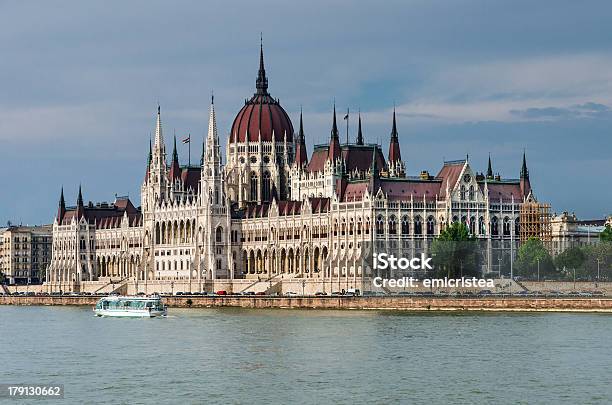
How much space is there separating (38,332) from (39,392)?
4576 cm

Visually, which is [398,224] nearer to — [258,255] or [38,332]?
[258,255]

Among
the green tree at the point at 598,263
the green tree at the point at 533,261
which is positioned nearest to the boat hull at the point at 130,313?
the green tree at the point at 533,261

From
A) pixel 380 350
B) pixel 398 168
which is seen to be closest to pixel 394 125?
pixel 398 168

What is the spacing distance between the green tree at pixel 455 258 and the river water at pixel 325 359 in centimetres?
2074

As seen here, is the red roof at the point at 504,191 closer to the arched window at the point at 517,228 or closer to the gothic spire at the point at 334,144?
the arched window at the point at 517,228

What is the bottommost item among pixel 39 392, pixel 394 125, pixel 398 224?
pixel 39 392

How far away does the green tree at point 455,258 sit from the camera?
154m

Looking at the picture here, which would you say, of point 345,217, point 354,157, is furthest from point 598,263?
point 354,157

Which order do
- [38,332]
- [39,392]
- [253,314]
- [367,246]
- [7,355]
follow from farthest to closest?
[367,246]
[253,314]
[38,332]
[7,355]
[39,392]

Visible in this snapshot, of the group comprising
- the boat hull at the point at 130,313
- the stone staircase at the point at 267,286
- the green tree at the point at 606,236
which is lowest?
the boat hull at the point at 130,313

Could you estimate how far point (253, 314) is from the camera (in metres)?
145

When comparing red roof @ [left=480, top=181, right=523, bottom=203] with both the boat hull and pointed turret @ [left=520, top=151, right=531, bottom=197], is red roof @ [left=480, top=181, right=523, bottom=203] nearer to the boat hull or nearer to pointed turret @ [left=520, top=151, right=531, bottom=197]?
pointed turret @ [left=520, top=151, right=531, bottom=197]

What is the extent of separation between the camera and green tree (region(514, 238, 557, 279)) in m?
157

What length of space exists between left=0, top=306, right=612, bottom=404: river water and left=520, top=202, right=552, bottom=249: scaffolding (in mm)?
46323
